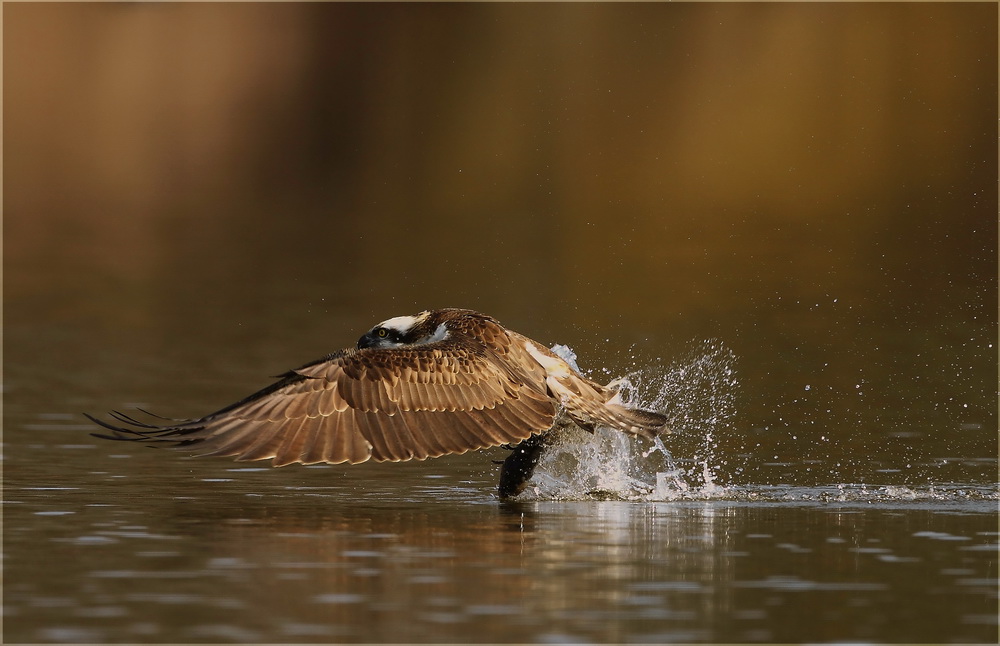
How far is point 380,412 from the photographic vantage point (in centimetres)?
1108

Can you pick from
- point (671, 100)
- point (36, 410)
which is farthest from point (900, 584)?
point (671, 100)

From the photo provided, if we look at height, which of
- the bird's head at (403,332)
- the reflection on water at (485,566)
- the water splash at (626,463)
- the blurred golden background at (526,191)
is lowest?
the reflection on water at (485,566)

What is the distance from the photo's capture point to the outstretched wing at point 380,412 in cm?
1074

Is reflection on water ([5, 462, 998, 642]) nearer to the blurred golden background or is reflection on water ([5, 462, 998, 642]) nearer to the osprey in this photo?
the osprey

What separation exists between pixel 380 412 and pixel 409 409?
0.19 metres

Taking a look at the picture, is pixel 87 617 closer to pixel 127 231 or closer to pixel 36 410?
pixel 36 410

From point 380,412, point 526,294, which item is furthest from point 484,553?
point 526,294

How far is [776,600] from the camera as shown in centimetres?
873

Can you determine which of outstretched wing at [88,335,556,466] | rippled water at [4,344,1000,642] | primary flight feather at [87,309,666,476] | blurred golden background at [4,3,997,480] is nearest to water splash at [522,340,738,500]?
rippled water at [4,344,1000,642]

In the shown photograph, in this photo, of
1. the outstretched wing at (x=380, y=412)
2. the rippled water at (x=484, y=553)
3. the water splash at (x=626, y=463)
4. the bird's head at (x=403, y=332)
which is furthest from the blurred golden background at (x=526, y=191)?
the outstretched wing at (x=380, y=412)

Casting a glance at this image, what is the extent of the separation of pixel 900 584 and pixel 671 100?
35.2 m

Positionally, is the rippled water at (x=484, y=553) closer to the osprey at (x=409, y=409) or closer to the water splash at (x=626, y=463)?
the water splash at (x=626, y=463)

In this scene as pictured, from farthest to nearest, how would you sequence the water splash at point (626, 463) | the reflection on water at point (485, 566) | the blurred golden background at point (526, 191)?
the blurred golden background at point (526, 191) < the water splash at point (626, 463) < the reflection on water at point (485, 566)

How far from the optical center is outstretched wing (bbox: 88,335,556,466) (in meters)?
10.7
